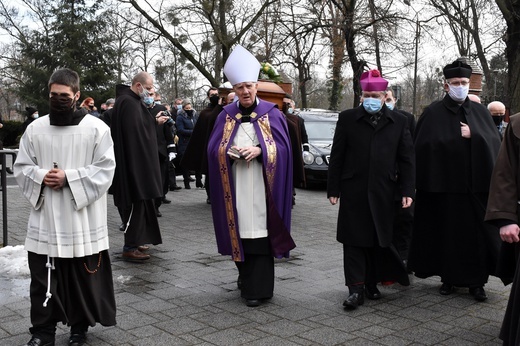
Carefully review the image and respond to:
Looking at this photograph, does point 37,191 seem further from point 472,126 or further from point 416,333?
point 472,126

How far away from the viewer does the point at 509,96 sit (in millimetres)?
16234

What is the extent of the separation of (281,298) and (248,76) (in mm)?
1961

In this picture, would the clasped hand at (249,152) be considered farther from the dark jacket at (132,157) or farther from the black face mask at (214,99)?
the black face mask at (214,99)

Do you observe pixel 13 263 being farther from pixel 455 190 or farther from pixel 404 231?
pixel 455 190

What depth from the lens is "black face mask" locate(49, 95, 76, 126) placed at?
444 cm

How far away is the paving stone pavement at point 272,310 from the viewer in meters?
4.77

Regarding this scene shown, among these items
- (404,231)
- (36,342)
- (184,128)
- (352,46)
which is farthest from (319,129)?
(36,342)

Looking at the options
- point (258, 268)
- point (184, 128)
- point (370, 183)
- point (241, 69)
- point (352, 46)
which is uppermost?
point (352, 46)

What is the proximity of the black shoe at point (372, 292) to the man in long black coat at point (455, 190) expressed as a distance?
54 cm

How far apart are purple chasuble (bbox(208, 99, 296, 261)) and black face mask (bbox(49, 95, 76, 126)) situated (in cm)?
158

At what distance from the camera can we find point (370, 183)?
563 centimetres

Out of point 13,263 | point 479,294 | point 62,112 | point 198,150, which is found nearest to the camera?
point 62,112

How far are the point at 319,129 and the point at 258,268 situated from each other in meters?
10.8

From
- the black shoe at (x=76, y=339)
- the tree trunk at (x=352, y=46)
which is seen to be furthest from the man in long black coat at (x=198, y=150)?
the tree trunk at (x=352, y=46)
